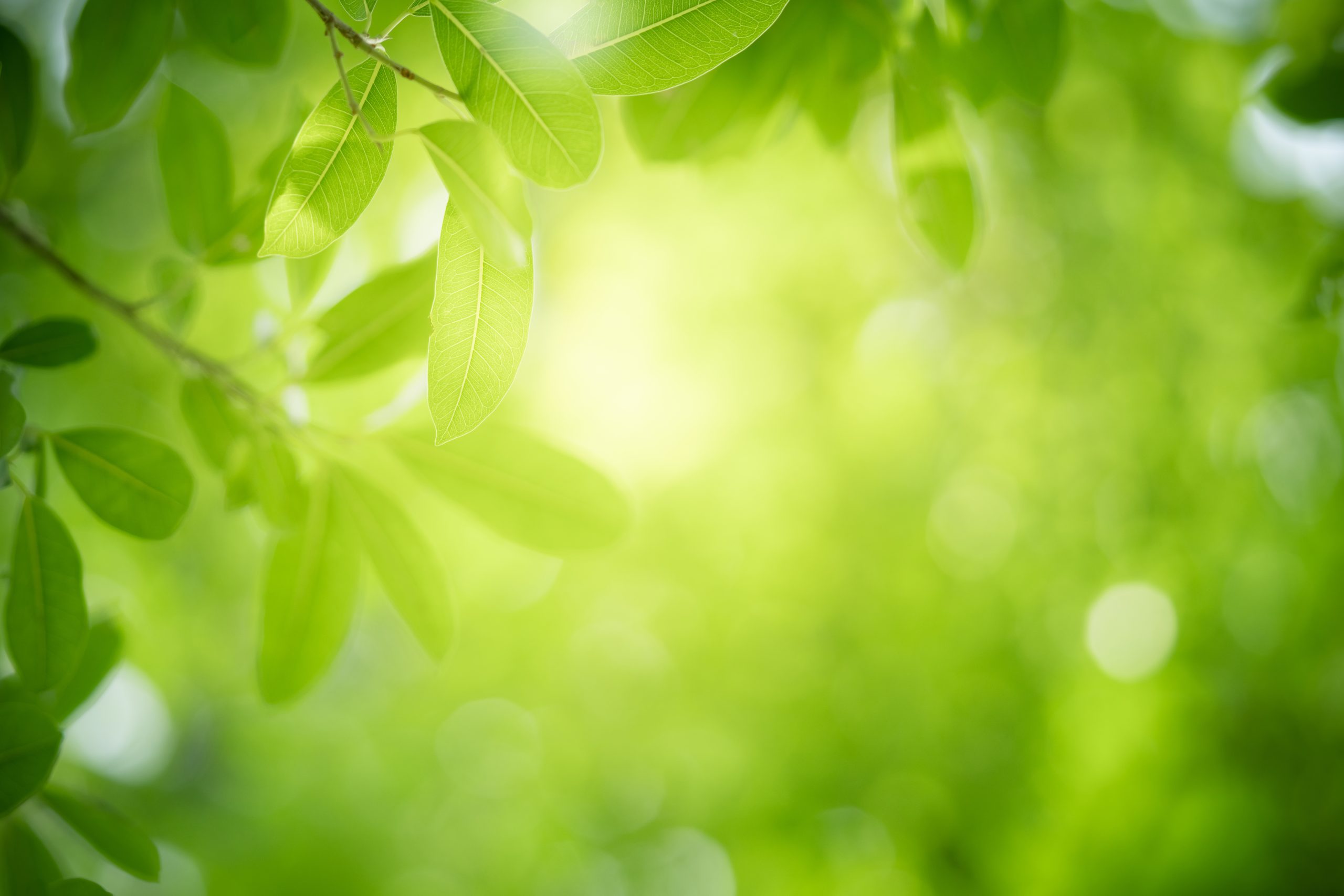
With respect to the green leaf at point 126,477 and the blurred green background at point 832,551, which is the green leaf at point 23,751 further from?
the blurred green background at point 832,551

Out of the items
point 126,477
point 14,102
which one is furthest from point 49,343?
point 14,102

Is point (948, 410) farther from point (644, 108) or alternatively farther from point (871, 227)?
point (644, 108)

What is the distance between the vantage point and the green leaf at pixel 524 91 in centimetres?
34

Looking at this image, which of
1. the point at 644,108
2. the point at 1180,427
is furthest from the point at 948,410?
the point at 644,108

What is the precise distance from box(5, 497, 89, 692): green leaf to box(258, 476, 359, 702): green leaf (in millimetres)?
162

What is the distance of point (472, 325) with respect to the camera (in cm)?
34

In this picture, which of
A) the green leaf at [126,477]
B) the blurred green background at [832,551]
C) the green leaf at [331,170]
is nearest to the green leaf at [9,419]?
the green leaf at [126,477]

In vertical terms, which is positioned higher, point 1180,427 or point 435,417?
point 1180,427

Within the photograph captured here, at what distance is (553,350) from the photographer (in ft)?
7.86

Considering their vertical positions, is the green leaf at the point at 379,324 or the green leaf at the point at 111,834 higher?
the green leaf at the point at 379,324

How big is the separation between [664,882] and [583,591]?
1.06 m

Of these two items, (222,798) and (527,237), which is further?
(222,798)

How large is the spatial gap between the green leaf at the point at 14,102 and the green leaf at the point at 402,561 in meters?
0.38

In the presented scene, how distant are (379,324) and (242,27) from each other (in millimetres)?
255
